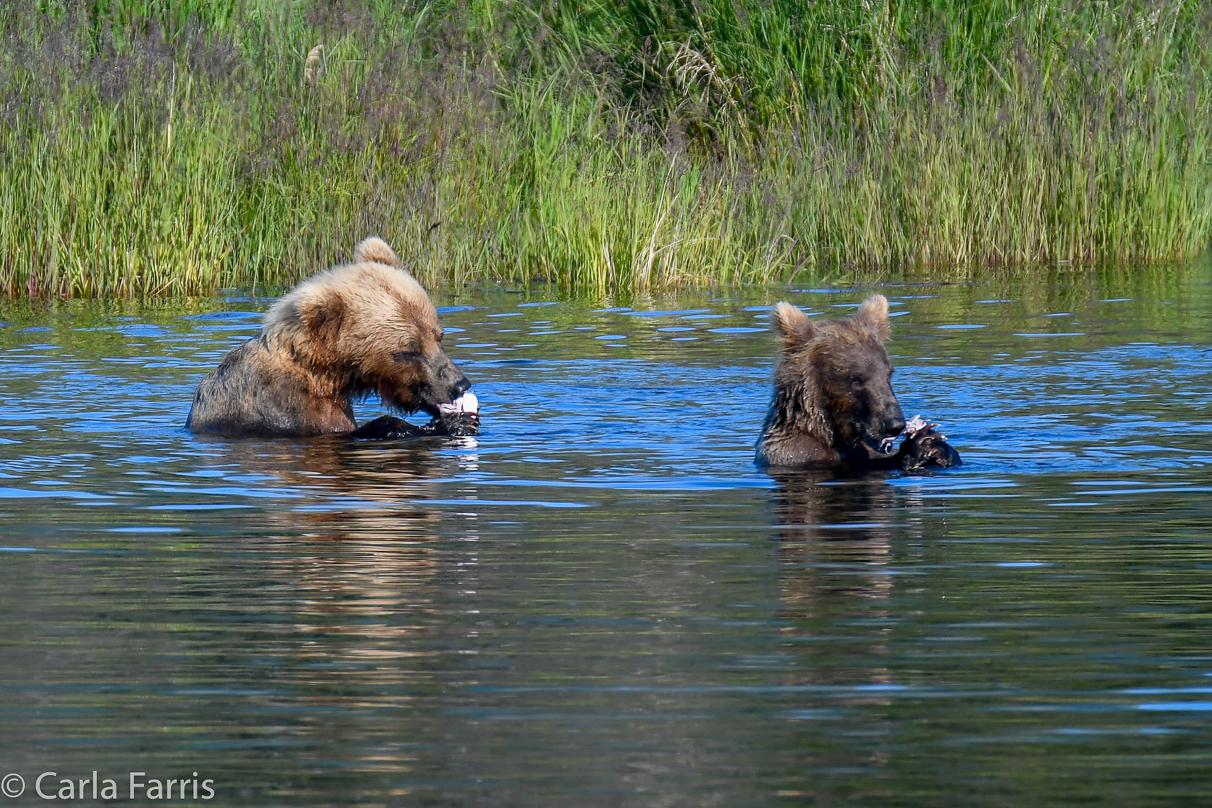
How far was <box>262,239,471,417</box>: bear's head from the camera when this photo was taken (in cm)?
932

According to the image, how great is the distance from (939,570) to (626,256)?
11.2 meters

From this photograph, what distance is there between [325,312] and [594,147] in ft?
27.6

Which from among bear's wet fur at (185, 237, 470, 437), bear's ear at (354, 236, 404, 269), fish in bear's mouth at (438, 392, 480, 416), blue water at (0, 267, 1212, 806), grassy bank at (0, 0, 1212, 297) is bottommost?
blue water at (0, 267, 1212, 806)

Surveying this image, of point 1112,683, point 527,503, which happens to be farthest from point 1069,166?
point 1112,683

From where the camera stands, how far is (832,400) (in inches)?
337

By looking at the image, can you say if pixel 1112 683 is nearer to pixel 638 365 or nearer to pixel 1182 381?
pixel 1182 381

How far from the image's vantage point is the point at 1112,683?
14.3ft

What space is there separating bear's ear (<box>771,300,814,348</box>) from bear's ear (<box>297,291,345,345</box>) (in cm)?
210

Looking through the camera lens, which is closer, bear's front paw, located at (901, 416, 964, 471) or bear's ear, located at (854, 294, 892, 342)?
bear's front paw, located at (901, 416, 964, 471)

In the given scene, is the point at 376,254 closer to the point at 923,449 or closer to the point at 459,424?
the point at 459,424

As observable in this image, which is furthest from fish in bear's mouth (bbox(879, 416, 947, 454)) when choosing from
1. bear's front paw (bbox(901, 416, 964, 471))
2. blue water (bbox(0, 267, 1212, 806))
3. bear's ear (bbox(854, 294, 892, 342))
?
bear's ear (bbox(854, 294, 892, 342))

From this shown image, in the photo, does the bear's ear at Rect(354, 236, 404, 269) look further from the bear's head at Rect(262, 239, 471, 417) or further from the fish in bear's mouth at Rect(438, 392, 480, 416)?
the fish in bear's mouth at Rect(438, 392, 480, 416)

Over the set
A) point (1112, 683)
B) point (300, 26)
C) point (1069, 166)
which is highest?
point (300, 26)

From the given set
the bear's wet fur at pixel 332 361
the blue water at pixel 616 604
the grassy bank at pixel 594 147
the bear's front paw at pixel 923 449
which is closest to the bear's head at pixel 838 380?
the bear's front paw at pixel 923 449
